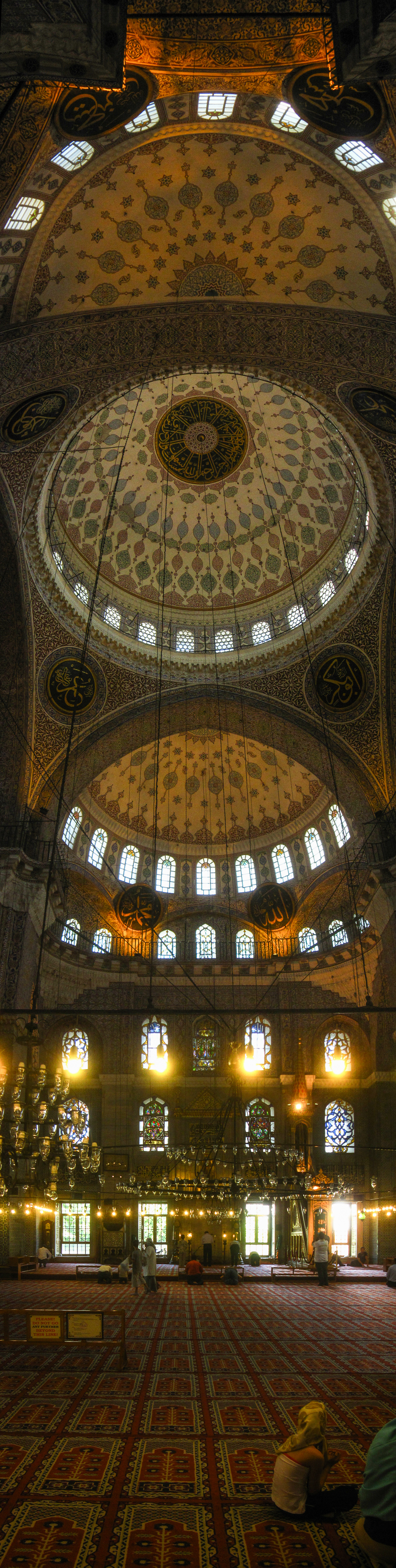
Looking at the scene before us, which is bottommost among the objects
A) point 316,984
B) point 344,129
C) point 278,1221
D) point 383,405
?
point 278,1221

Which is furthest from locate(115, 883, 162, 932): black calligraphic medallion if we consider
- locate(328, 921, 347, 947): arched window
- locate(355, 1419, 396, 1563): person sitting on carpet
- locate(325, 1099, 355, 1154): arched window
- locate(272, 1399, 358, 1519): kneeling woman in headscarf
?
locate(355, 1419, 396, 1563): person sitting on carpet

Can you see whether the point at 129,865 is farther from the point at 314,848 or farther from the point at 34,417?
the point at 34,417

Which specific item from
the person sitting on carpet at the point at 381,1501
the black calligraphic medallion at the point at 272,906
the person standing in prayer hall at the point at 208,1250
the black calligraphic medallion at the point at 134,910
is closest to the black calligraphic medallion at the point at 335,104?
the person sitting on carpet at the point at 381,1501

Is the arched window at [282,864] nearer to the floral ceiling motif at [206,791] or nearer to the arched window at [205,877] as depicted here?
the floral ceiling motif at [206,791]

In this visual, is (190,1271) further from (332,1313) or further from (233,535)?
(233,535)

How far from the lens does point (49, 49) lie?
543cm

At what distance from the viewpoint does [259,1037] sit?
19906 millimetres

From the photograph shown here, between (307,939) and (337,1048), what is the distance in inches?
90.9

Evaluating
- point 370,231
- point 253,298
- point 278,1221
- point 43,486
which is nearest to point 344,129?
point 370,231

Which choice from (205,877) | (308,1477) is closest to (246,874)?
(205,877)

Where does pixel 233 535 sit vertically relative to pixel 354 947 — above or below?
above

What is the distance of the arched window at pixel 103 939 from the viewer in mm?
20266

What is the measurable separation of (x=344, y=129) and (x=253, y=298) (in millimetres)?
2360

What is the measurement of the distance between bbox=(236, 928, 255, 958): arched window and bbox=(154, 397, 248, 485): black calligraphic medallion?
384 inches
